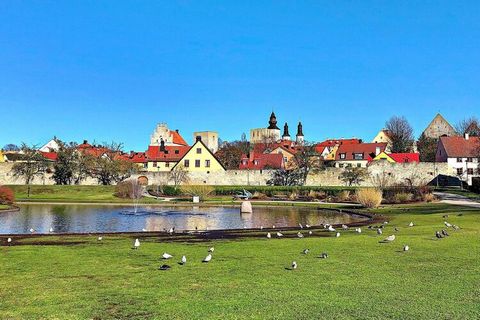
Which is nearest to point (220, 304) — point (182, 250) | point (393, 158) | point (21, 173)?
point (182, 250)

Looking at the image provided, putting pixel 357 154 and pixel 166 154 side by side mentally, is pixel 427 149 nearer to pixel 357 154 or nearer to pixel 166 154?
pixel 357 154

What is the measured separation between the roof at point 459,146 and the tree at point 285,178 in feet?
79.8

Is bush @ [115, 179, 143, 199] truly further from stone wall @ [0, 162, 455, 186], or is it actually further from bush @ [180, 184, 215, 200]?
stone wall @ [0, 162, 455, 186]

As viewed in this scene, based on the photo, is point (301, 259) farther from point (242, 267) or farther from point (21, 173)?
point (21, 173)

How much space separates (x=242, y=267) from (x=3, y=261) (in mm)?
5800

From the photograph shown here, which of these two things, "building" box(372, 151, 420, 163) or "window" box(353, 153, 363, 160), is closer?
"building" box(372, 151, 420, 163)

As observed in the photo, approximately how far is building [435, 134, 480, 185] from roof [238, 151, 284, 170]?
1006 inches

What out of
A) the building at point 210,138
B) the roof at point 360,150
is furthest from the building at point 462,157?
the building at point 210,138

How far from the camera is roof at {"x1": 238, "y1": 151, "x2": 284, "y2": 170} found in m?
73.7

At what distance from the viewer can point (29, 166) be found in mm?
66375

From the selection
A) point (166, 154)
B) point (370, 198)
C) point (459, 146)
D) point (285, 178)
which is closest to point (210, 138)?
point (166, 154)

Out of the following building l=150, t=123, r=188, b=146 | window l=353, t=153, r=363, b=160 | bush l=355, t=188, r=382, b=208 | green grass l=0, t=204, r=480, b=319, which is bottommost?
green grass l=0, t=204, r=480, b=319

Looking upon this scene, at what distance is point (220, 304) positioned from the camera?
7.00 metres

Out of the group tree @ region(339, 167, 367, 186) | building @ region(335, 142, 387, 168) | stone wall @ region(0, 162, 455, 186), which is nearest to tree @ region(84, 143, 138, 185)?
stone wall @ region(0, 162, 455, 186)
